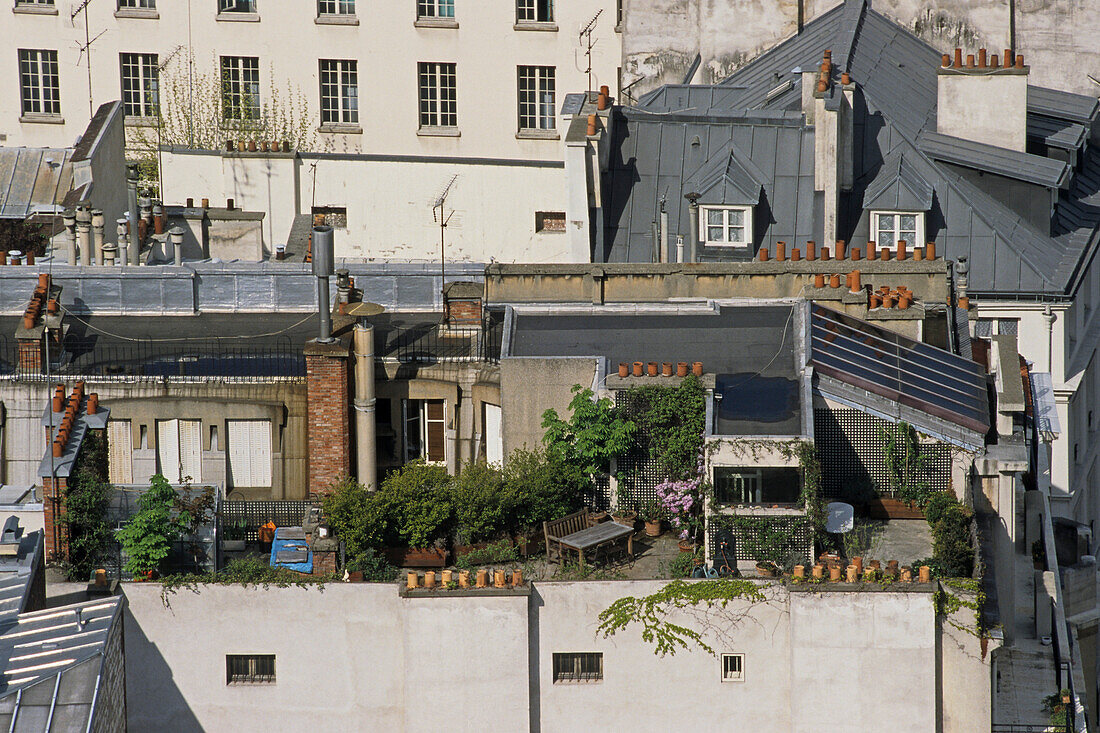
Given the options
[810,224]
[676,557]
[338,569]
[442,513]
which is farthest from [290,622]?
[810,224]

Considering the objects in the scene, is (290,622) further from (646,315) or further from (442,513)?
(646,315)

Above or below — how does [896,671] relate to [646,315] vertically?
below

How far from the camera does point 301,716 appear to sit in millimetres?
30500

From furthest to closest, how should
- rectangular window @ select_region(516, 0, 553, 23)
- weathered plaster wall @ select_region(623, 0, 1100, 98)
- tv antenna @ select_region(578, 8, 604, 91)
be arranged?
rectangular window @ select_region(516, 0, 553, 23) → tv antenna @ select_region(578, 8, 604, 91) → weathered plaster wall @ select_region(623, 0, 1100, 98)

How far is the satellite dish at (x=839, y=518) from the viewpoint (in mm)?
31641

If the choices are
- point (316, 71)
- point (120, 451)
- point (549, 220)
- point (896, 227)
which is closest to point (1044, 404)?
point (896, 227)

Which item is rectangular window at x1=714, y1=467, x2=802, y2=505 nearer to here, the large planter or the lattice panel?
the lattice panel

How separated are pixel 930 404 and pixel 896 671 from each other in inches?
215

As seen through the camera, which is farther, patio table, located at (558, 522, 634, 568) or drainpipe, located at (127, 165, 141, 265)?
drainpipe, located at (127, 165, 141, 265)

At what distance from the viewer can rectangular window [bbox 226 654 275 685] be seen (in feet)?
99.3

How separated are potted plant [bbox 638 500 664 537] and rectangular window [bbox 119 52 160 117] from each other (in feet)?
118

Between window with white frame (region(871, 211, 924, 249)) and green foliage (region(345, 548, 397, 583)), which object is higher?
window with white frame (region(871, 211, 924, 249))

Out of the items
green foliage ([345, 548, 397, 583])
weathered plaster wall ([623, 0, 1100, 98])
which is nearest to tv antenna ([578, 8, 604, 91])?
weathered plaster wall ([623, 0, 1100, 98])

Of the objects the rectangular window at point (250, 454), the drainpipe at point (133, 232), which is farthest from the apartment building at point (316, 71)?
the rectangular window at point (250, 454)
